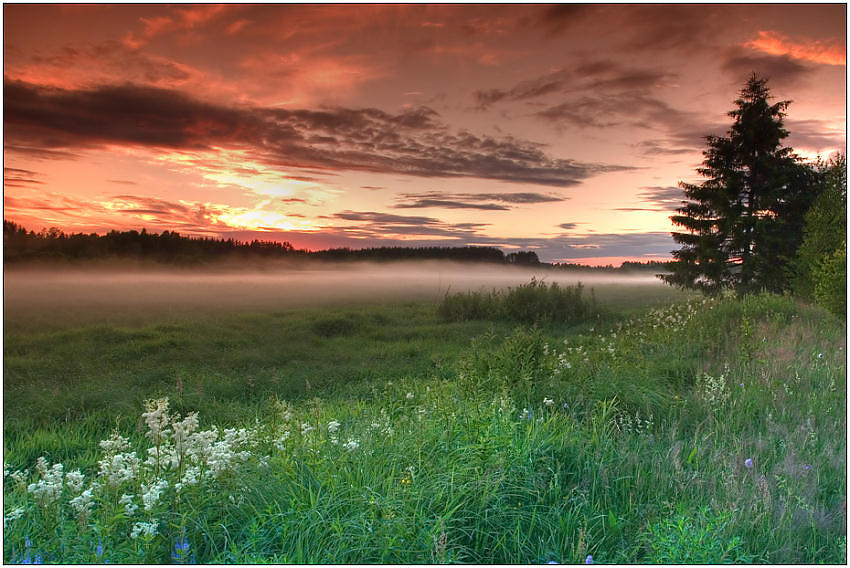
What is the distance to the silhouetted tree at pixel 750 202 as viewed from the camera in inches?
716

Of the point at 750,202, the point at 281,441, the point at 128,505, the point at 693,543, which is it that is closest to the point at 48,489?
the point at 128,505

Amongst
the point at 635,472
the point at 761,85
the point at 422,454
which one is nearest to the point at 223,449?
the point at 422,454

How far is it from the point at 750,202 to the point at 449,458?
62.8 ft

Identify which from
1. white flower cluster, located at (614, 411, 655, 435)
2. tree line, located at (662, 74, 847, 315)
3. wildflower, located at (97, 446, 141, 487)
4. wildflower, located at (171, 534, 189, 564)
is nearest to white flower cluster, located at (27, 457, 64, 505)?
wildflower, located at (97, 446, 141, 487)

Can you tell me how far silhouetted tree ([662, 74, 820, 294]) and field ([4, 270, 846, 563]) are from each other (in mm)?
7740

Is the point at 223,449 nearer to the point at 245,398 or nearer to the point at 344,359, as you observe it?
the point at 245,398

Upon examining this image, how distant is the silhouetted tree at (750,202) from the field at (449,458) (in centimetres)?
774

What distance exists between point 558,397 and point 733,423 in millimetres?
1844

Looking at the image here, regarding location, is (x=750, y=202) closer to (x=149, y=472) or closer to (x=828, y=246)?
(x=828, y=246)

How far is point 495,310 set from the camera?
17.7 metres

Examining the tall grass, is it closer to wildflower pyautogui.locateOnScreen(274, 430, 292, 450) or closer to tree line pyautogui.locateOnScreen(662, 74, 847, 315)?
tree line pyautogui.locateOnScreen(662, 74, 847, 315)

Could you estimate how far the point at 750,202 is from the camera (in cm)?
1886


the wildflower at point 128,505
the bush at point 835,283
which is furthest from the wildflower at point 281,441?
the bush at point 835,283

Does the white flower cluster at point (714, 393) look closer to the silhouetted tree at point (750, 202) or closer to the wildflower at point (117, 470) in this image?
the wildflower at point (117, 470)
